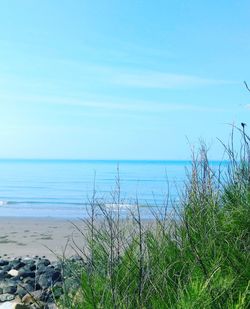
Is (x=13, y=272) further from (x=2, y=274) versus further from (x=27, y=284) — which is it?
(x=27, y=284)

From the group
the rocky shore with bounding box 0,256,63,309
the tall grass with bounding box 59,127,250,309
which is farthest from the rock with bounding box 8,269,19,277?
the tall grass with bounding box 59,127,250,309

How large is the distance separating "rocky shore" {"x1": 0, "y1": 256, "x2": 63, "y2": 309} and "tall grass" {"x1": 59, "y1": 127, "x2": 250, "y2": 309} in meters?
1.51

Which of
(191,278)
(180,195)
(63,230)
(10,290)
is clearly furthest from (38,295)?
(63,230)

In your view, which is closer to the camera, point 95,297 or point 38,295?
point 95,297

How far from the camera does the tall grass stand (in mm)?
3602

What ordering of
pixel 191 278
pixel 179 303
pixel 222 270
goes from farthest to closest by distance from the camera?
1. pixel 222 270
2. pixel 191 278
3. pixel 179 303

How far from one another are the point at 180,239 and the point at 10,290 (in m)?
3.47

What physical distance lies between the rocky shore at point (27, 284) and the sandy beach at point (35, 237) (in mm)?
1386

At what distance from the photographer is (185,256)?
4.28 metres

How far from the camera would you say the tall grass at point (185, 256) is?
3602mm

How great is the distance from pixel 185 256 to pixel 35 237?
10.9m

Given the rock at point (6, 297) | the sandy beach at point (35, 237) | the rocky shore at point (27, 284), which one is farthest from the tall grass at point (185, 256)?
the sandy beach at point (35, 237)

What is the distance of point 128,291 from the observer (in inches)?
150

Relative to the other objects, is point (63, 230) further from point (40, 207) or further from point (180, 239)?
point (180, 239)
